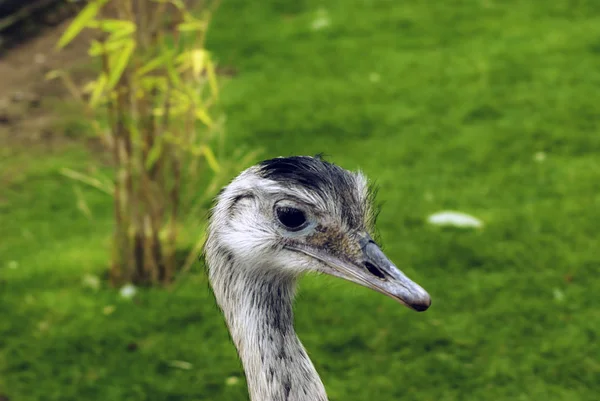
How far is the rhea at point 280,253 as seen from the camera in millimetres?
1867

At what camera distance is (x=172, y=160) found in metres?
3.39

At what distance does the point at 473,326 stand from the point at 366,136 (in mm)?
1732

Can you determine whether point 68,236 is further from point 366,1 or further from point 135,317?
point 366,1

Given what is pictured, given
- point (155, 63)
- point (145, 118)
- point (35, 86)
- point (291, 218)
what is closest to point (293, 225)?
point (291, 218)

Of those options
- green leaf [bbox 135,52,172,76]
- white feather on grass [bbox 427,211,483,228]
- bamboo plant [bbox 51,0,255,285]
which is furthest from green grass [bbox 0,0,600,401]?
green leaf [bbox 135,52,172,76]

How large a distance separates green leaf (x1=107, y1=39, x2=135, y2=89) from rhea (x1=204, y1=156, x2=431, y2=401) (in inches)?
45.0

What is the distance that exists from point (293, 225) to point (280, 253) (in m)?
0.07

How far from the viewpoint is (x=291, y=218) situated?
1.92 metres

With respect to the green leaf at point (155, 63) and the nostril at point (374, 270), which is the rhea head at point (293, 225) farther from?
the green leaf at point (155, 63)

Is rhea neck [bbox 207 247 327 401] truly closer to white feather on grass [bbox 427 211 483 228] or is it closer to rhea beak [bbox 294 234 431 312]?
rhea beak [bbox 294 234 431 312]

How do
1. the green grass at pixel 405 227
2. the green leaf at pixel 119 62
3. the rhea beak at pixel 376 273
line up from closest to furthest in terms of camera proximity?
1. the rhea beak at pixel 376 273
2. the green leaf at pixel 119 62
3. the green grass at pixel 405 227

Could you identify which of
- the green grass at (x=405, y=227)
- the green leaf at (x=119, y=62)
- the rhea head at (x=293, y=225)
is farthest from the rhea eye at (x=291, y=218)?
the green leaf at (x=119, y=62)

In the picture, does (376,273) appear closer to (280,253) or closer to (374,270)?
(374,270)

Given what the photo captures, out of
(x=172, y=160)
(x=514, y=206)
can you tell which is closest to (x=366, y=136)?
(x=514, y=206)
